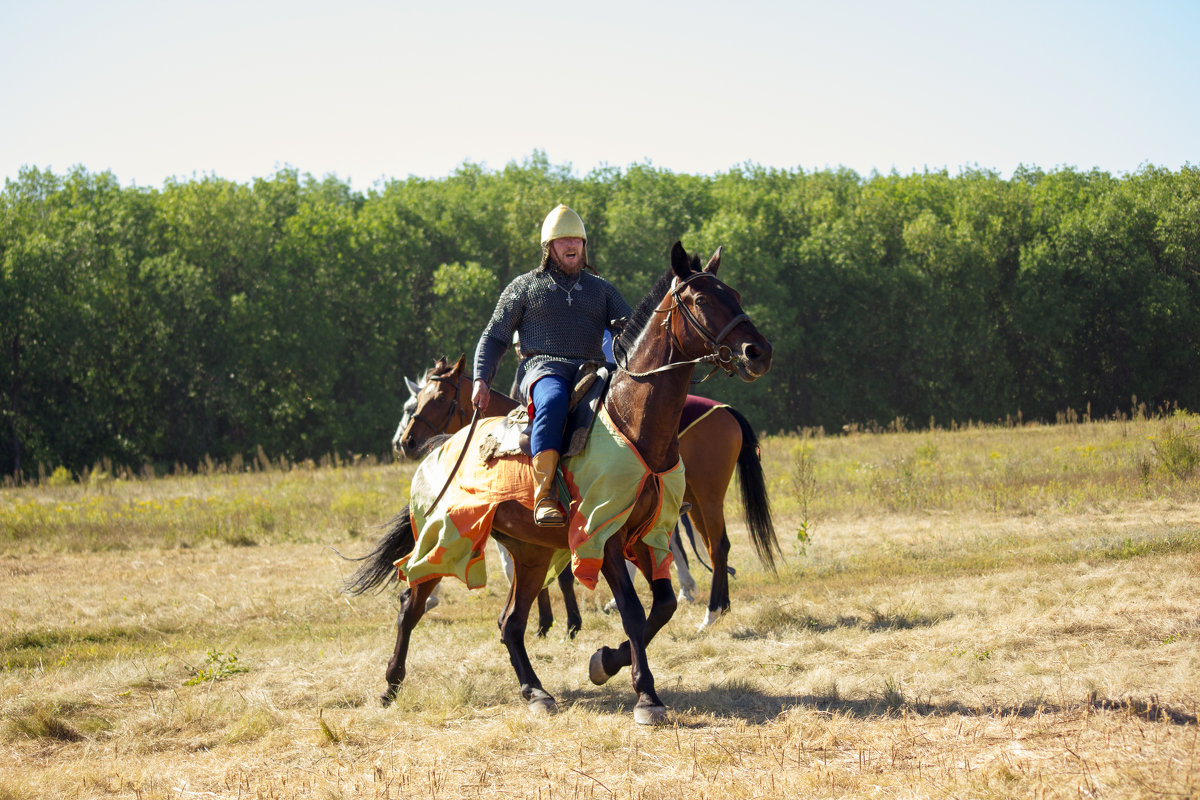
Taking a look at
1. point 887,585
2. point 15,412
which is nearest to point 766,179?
point 15,412

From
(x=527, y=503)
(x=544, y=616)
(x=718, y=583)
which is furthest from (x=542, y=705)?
(x=718, y=583)

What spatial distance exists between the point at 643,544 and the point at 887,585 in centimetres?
418

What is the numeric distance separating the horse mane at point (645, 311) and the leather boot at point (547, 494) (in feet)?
2.77

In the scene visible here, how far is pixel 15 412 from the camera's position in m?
30.0

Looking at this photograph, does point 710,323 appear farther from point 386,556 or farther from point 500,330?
point 386,556

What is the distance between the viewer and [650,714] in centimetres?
555

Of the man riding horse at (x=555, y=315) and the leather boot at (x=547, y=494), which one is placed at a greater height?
the man riding horse at (x=555, y=315)

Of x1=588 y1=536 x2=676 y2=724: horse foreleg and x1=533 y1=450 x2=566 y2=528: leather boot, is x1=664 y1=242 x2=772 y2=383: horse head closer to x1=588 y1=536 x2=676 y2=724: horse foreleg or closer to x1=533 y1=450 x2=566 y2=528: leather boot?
x1=533 y1=450 x2=566 y2=528: leather boot

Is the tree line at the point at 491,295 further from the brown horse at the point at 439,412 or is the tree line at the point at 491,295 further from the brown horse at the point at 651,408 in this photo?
the brown horse at the point at 651,408

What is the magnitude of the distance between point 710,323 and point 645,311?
2.00ft

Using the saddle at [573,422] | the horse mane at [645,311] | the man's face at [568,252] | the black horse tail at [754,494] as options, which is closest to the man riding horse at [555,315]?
the man's face at [568,252]

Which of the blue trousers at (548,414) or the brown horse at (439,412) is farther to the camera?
the brown horse at (439,412)

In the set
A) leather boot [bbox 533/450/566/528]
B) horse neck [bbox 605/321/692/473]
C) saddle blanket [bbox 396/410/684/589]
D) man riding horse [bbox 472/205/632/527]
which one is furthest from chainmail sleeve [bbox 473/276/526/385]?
horse neck [bbox 605/321/692/473]

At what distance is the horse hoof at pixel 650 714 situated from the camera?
5531 millimetres
